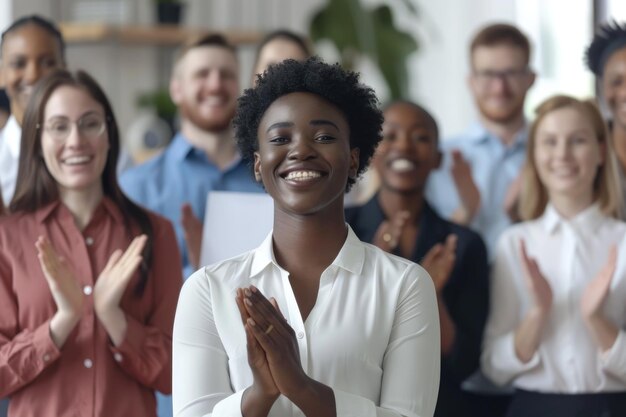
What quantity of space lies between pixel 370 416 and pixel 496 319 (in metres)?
1.26

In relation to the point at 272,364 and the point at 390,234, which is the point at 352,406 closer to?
the point at 272,364

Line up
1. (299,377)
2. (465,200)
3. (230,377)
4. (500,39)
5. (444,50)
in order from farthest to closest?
1. (444,50)
2. (500,39)
3. (465,200)
4. (230,377)
5. (299,377)

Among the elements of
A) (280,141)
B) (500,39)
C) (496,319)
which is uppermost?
(500,39)

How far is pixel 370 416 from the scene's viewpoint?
173 cm

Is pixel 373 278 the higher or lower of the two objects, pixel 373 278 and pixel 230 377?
the higher

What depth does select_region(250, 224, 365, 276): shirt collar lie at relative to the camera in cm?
186

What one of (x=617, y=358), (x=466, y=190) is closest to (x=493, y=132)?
(x=466, y=190)

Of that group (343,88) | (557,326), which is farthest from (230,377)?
(557,326)

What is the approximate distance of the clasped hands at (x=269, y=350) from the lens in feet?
5.43

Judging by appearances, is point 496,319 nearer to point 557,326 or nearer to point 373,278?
point 557,326

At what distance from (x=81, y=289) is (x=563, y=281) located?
1193 mm

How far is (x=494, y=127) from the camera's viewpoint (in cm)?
369

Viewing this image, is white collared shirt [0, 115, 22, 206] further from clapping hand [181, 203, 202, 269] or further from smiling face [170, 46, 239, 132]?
smiling face [170, 46, 239, 132]

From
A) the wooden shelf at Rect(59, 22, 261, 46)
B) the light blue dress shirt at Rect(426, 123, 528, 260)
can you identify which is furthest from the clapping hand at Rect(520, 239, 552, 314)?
the wooden shelf at Rect(59, 22, 261, 46)
